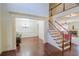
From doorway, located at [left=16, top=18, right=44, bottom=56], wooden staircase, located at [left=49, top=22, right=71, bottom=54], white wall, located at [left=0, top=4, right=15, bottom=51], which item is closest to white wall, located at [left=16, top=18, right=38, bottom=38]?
doorway, located at [left=16, top=18, right=44, bottom=56]

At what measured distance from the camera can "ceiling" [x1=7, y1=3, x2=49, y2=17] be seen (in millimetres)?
1799

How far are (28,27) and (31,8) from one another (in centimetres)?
34

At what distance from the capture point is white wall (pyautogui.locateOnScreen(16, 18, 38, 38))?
1841 millimetres

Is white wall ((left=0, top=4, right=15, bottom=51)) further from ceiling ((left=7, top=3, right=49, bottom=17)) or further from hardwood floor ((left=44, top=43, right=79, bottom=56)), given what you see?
hardwood floor ((left=44, top=43, right=79, bottom=56))

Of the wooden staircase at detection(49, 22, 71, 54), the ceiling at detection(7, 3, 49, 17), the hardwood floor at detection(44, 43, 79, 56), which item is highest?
the ceiling at detection(7, 3, 49, 17)

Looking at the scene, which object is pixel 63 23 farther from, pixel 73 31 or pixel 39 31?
pixel 39 31

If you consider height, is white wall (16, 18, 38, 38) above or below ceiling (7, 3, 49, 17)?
below

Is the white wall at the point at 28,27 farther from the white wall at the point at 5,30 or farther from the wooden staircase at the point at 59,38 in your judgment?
the wooden staircase at the point at 59,38

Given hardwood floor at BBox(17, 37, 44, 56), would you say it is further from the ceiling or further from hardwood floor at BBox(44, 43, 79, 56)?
the ceiling

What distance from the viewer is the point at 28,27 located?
1904mm

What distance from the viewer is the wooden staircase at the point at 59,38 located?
5.94 ft

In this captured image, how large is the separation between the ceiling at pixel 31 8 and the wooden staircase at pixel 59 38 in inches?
10.1

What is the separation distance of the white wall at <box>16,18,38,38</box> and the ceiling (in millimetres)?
142

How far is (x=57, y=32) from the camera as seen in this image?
6.08 feet
